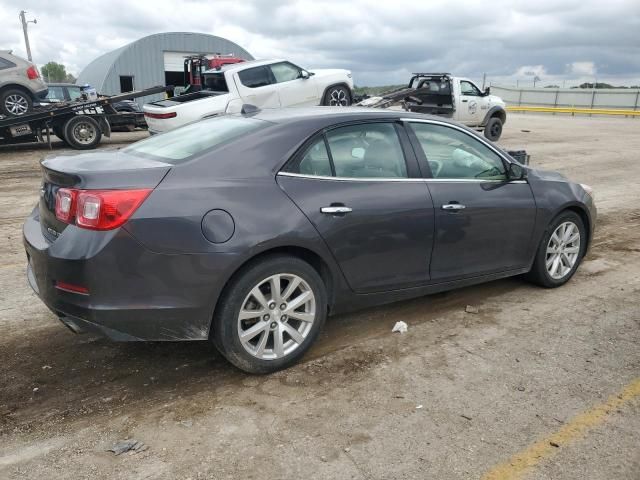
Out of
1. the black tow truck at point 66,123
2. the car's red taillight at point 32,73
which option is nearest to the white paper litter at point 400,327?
the black tow truck at point 66,123

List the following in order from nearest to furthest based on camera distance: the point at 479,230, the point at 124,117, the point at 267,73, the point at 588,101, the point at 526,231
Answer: the point at 479,230 < the point at 526,231 < the point at 267,73 < the point at 124,117 < the point at 588,101

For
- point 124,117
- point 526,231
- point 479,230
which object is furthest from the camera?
point 124,117

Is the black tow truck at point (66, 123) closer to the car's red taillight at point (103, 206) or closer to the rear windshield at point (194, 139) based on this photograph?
the rear windshield at point (194, 139)

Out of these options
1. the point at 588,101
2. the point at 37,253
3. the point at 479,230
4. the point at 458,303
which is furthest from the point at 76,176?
the point at 588,101

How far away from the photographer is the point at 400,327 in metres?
4.14

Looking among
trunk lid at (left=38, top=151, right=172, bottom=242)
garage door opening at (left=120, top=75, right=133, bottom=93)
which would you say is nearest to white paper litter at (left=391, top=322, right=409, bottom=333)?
trunk lid at (left=38, top=151, right=172, bottom=242)

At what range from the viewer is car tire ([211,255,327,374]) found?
10.5 feet

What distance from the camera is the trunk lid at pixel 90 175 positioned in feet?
9.88

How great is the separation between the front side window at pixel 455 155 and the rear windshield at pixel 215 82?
889cm

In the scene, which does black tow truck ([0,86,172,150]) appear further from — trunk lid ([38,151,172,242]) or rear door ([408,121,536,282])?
rear door ([408,121,536,282])

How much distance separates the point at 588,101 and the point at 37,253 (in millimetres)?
41660

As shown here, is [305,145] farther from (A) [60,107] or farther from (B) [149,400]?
(A) [60,107]

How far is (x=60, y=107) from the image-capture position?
45.5ft

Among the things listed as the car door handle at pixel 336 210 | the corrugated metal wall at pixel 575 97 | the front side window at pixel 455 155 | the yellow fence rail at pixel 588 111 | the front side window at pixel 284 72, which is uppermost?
the front side window at pixel 284 72
